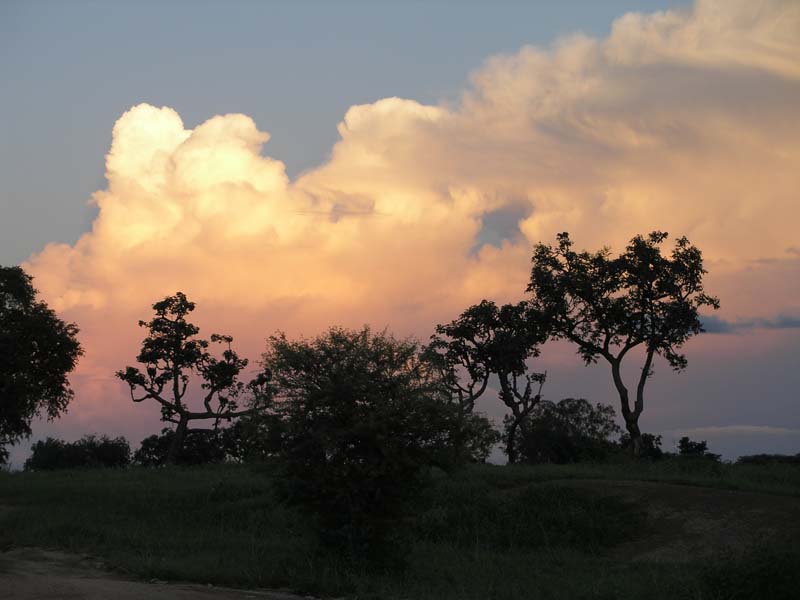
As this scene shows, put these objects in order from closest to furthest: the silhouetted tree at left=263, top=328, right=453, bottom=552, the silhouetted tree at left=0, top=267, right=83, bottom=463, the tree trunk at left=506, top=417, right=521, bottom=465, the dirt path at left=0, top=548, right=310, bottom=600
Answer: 1. the dirt path at left=0, top=548, right=310, bottom=600
2. the silhouetted tree at left=263, top=328, right=453, bottom=552
3. the silhouetted tree at left=0, top=267, right=83, bottom=463
4. the tree trunk at left=506, top=417, right=521, bottom=465

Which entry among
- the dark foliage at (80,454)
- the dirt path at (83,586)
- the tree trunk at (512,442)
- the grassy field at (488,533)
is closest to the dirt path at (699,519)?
the grassy field at (488,533)

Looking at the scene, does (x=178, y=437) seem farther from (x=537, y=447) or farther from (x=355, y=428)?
(x=355, y=428)

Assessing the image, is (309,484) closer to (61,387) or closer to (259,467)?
(259,467)

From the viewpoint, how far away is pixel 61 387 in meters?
34.8

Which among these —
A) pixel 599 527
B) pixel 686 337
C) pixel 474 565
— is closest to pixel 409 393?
pixel 474 565

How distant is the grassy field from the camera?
1630 centimetres

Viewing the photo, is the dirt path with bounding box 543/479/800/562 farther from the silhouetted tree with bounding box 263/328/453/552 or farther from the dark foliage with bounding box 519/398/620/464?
the dark foliage with bounding box 519/398/620/464

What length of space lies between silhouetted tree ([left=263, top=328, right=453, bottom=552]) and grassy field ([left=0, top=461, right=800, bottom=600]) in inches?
31.0

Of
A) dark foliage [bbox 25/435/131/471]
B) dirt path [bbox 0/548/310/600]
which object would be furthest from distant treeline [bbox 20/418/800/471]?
dirt path [bbox 0/548/310/600]

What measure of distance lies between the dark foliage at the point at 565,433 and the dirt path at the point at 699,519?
755 inches

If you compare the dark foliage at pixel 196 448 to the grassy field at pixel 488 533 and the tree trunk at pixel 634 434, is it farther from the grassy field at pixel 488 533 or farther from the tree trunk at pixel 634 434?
the tree trunk at pixel 634 434

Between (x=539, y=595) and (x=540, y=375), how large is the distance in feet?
114

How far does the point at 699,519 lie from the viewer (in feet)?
75.6

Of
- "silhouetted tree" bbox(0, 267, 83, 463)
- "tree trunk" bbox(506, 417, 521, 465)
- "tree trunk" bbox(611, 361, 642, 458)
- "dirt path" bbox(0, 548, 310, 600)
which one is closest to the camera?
"dirt path" bbox(0, 548, 310, 600)
